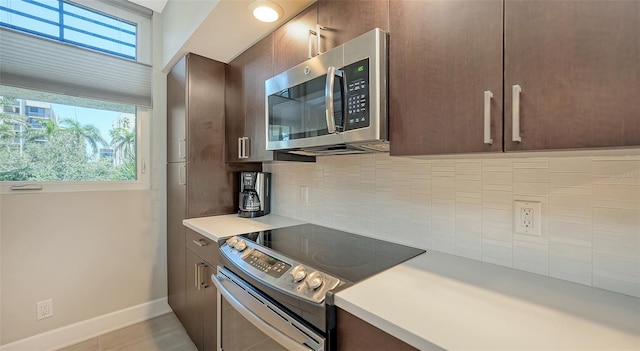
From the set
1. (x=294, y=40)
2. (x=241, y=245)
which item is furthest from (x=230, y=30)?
(x=241, y=245)

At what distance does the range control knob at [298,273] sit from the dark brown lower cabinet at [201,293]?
0.72m

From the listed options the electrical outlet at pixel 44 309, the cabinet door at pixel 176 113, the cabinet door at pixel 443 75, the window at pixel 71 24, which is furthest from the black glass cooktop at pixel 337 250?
the window at pixel 71 24

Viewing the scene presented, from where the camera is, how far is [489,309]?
0.68 m

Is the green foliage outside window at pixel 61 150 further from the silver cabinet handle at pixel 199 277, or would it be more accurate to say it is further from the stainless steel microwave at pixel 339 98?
the stainless steel microwave at pixel 339 98

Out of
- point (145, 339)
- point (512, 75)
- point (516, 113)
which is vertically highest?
point (512, 75)

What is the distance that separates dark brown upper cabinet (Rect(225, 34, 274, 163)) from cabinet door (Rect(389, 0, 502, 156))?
87 centimetres

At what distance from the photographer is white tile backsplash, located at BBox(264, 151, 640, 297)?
0.78 meters

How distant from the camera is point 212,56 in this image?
6.48ft

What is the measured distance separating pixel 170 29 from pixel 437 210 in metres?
2.30

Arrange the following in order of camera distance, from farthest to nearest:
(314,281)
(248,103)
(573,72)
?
(248,103) → (314,281) → (573,72)

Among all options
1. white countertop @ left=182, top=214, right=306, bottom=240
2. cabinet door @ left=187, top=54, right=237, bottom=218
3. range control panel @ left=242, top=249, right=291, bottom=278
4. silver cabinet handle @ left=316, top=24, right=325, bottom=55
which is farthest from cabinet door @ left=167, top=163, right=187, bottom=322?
silver cabinet handle @ left=316, top=24, right=325, bottom=55

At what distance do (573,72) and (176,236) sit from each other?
243cm

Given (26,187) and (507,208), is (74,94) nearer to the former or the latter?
(26,187)

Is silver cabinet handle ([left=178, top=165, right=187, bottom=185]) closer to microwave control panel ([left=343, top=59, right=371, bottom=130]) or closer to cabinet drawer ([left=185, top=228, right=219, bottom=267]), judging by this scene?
cabinet drawer ([left=185, top=228, right=219, bottom=267])
